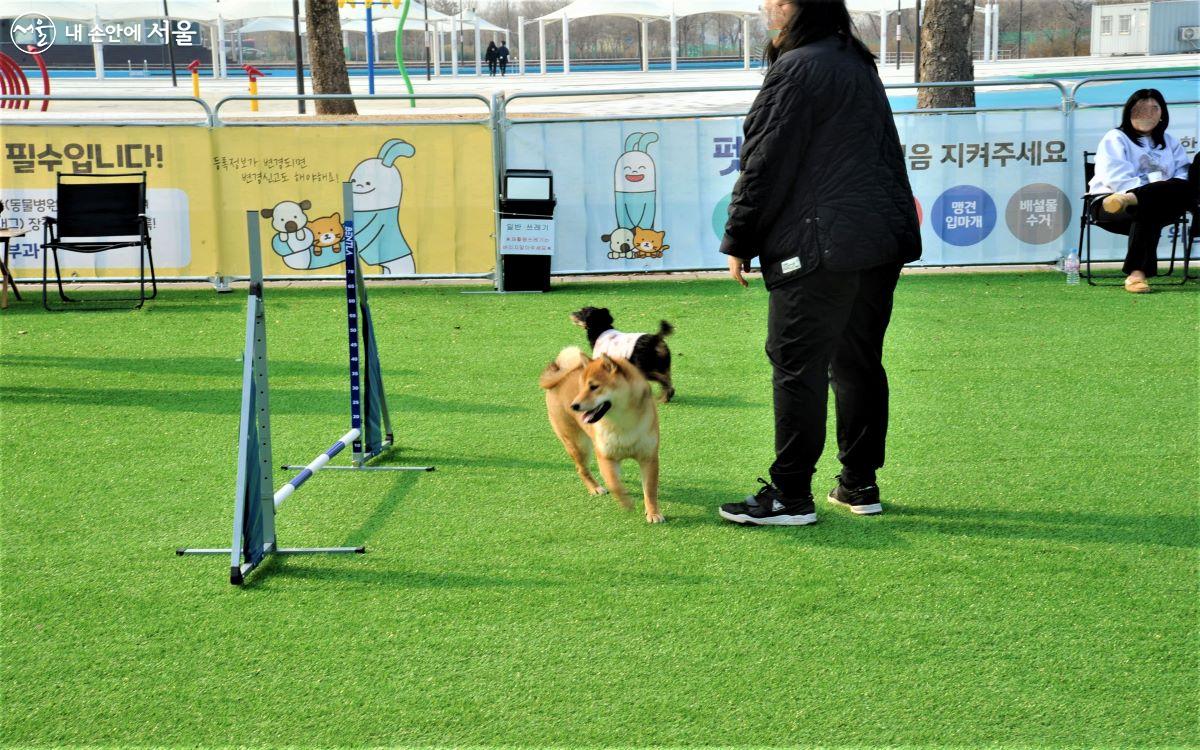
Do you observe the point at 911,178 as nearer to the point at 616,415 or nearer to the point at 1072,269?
the point at 1072,269

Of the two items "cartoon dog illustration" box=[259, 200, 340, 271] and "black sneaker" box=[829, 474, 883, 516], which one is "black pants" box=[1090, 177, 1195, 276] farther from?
"cartoon dog illustration" box=[259, 200, 340, 271]

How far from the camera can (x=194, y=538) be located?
4.24 meters

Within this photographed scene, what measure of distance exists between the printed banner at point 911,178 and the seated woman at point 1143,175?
0.93 m

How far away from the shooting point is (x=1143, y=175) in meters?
9.52

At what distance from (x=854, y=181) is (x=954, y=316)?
5384 millimetres

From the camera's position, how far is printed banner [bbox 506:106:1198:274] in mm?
10508

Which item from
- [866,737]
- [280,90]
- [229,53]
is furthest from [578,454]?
[229,53]

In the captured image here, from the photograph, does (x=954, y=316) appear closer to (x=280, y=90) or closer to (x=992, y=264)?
(x=992, y=264)

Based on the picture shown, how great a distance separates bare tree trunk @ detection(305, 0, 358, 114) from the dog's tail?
15.7 metres

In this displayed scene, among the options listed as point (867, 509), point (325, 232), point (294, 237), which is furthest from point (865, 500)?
point (294, 237)

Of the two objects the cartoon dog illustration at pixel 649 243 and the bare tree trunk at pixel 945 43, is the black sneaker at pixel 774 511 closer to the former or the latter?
the cartoon dog illustration at pixel 649 243

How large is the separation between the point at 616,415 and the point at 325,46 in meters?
16.4

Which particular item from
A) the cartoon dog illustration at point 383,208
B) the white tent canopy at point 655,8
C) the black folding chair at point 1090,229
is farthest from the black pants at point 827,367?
the white tent canopy at point 655,8

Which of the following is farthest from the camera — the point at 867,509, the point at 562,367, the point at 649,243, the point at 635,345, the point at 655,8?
the point at 655,8
